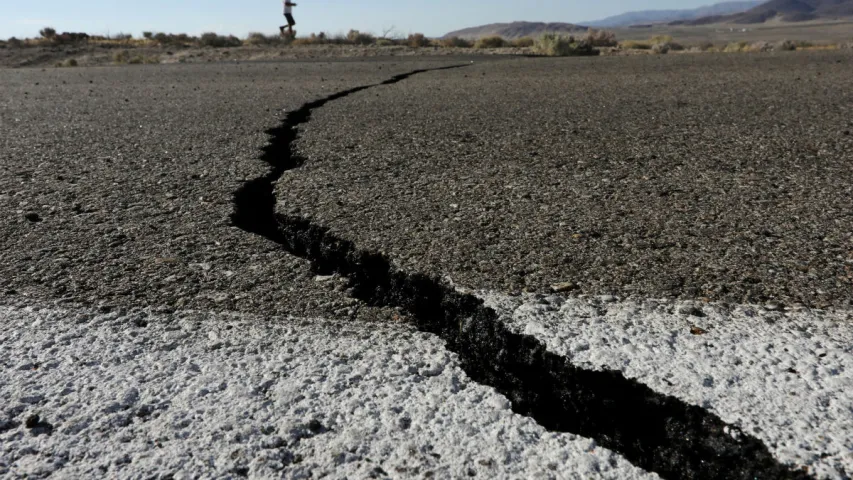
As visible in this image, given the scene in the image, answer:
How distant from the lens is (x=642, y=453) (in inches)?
52.9

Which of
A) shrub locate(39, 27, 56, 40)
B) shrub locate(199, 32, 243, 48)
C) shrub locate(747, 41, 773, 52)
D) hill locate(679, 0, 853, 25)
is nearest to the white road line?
Result: shrub locate(747, 41, 773, 52)

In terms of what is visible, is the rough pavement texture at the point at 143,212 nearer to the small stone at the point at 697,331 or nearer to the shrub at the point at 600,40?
the small stone at the point at 697,331

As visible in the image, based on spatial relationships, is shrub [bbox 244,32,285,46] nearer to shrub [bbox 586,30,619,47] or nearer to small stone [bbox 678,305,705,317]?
shrub [bbox 586,30,619,47]

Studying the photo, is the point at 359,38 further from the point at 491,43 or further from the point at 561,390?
the point at 561,390

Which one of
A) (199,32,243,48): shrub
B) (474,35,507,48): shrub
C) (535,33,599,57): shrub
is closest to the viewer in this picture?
(535,33,599,57): shrub

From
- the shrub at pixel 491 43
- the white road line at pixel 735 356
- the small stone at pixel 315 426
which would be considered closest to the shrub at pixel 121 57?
the shrub at pixel 491 43

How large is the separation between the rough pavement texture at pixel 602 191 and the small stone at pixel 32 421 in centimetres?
103

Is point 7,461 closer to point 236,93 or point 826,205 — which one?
point 826,205

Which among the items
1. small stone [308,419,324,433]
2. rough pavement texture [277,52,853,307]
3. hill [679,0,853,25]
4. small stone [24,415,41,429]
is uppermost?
small stone [24,415,41,429]

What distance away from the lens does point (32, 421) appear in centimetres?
137

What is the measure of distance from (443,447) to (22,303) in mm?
1287

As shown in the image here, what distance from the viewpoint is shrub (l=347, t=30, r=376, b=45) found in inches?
779

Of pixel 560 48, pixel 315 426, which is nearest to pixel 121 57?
pixel 560 48

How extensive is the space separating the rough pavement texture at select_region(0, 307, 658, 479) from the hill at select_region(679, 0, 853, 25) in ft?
505
